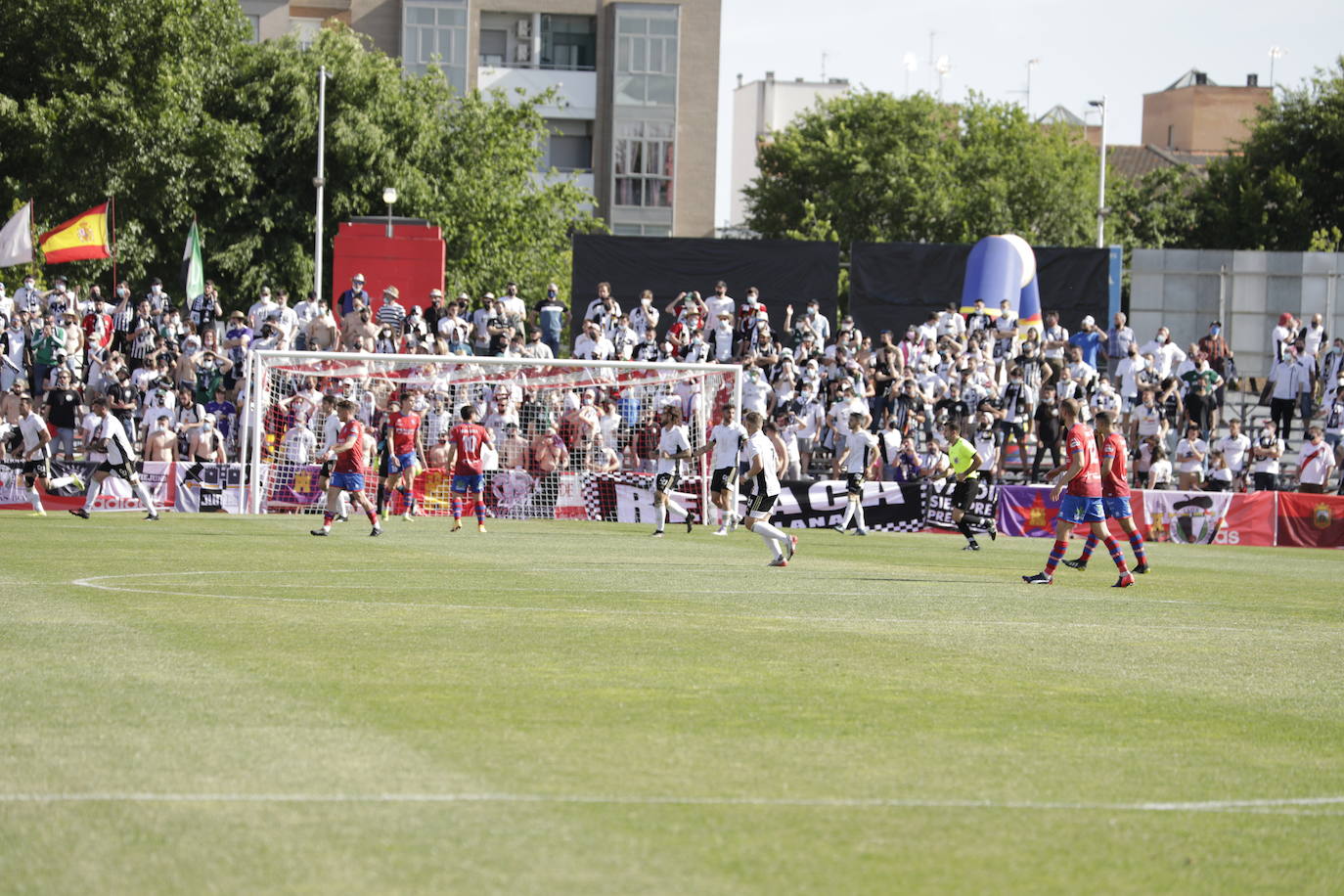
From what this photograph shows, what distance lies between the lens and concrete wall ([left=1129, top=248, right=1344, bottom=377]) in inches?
1533

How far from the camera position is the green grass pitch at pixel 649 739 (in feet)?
19.8

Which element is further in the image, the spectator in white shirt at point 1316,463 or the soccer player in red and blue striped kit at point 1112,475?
the spectator in white shirt at point 1316,463

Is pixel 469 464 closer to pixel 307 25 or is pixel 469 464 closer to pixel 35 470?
pixel 35 470

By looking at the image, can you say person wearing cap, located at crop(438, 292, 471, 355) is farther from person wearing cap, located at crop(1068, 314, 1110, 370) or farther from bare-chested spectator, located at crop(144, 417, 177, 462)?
person wearing cap, located at crop(1068, 314, 1110, 370)

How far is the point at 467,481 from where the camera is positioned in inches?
977

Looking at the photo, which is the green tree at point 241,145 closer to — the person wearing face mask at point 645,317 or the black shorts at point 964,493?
the person wearing face mask at point 645,317

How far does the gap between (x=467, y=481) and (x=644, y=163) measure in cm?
5119

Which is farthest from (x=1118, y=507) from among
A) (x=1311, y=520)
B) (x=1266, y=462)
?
(x=1266, y=462)

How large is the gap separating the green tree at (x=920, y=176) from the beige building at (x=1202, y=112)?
99.0 feet

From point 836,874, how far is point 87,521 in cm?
Answer: 2065

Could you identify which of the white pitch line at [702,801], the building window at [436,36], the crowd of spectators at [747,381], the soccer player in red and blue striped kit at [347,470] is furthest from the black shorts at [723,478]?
the building window at [436,36]

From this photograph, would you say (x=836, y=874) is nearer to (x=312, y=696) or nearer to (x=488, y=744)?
(x=488, y=744)

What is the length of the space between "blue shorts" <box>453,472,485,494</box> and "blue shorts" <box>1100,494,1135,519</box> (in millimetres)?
10078

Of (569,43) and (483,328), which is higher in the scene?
(569,43)
